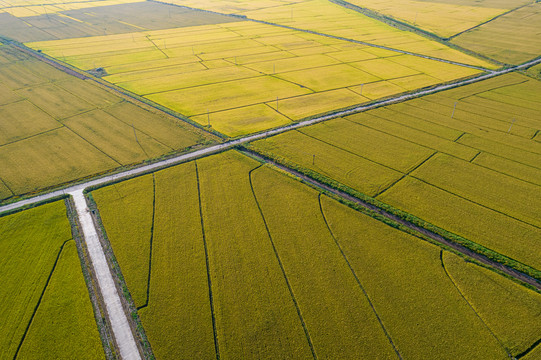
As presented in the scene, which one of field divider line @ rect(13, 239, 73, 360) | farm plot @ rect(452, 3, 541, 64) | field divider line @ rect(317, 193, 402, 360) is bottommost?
field divider line @ rect(13, 239, 73, 360)

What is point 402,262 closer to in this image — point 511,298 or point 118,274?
point 511,298

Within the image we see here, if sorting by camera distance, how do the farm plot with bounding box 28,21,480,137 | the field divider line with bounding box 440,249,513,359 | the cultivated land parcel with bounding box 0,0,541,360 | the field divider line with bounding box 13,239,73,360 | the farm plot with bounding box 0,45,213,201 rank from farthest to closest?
the farm plot with bounding box 28,21,480,137
the farm plot with bounding box 0,45,213,201
the cultivated land parcel with bounding box 0,0,541,360
the field divider line with bounding box 13,239,73,360
the field divider line with bounding box 440,249,513,359

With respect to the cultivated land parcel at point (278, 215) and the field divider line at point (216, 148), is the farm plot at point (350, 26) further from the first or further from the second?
the field divider line at point (216, 148)

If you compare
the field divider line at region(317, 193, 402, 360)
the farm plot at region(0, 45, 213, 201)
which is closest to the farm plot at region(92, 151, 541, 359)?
the field divider line at region(317, 193, 402, 360)

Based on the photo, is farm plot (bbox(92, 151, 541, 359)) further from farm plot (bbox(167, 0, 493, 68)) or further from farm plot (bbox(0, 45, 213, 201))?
farm plot (bbox(167, 0, 493, 68))

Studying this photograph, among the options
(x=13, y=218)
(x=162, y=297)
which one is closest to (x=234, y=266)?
(x=162, y=297)

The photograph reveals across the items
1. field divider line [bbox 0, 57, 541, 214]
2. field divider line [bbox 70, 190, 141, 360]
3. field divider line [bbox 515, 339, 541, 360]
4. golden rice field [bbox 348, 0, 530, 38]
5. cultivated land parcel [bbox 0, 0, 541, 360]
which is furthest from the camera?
golden rice field [bbox 348, 0, 530, 38]
